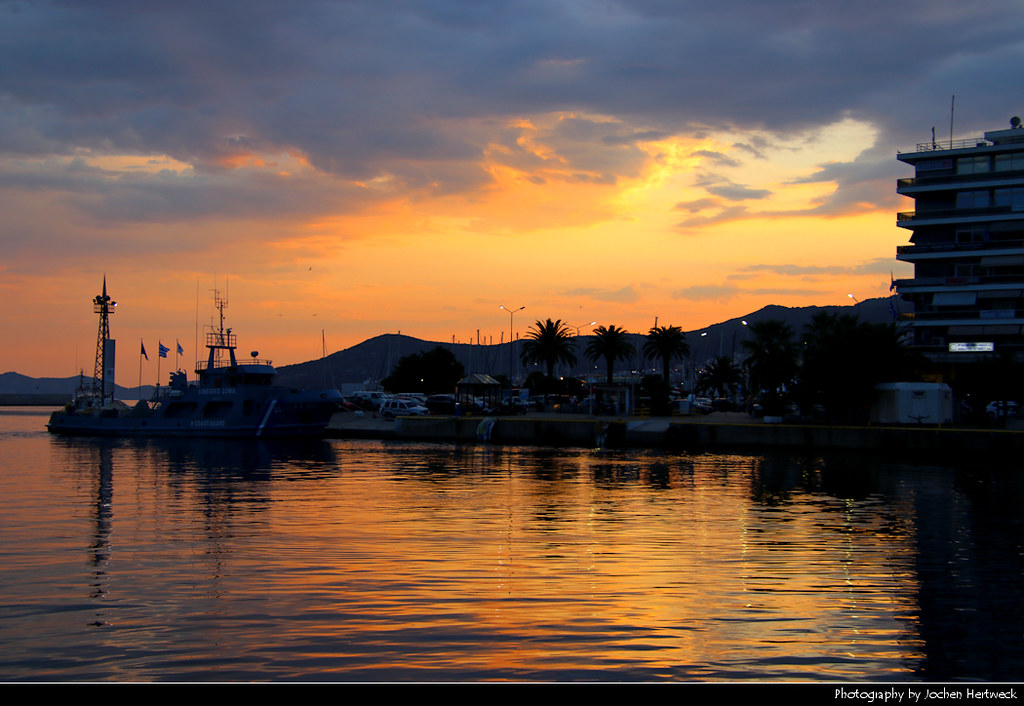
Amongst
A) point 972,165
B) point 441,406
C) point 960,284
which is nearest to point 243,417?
point 441,406

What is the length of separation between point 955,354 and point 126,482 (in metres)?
71.5

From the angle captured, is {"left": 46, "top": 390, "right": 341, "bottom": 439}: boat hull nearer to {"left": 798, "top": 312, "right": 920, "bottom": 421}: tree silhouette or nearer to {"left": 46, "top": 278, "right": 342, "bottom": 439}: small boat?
{"left": 46, "top": 278, "right": 342, "bottom": 439}: small boat

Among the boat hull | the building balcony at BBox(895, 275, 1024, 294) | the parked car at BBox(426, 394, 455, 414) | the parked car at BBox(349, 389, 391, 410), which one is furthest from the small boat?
the building balcony at BBox(895, 275, 1024, 294)

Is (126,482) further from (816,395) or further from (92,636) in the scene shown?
(816,395)

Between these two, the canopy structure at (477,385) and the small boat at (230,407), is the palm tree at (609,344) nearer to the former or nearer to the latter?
the canopy structure at (477,385)

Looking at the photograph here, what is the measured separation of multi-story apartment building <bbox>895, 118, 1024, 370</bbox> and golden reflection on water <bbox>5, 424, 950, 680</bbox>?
54217mm

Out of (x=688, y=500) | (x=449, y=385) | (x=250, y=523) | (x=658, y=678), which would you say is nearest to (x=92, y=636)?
(x=658, y=678)

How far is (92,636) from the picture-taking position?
12.4 m

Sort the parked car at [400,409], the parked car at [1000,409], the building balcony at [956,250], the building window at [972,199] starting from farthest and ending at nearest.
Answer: the parked car at [400,409]
the building window at [972,199]
the building balcony at [956,250]
the parked car at [1000,409]

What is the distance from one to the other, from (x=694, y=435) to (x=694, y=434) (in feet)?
0.25

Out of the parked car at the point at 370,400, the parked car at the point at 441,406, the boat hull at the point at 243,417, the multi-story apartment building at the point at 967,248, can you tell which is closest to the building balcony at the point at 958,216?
the multi-story apartment building at the point at 967,248

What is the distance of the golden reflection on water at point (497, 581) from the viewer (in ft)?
36.9

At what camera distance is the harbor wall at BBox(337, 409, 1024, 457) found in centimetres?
5122

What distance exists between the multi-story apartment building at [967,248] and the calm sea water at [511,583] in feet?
166
